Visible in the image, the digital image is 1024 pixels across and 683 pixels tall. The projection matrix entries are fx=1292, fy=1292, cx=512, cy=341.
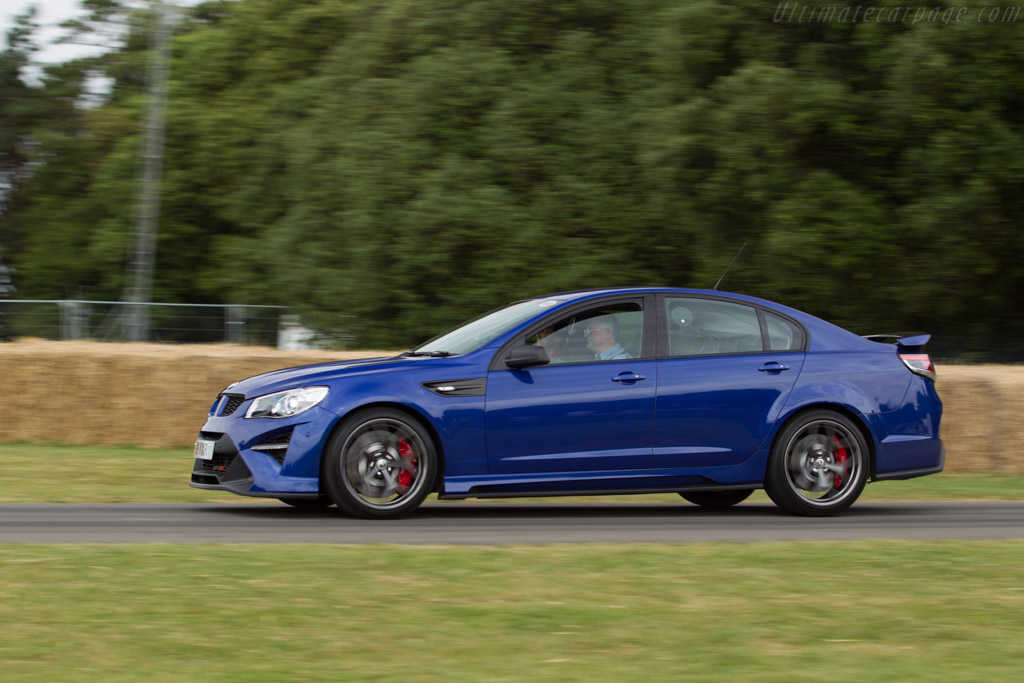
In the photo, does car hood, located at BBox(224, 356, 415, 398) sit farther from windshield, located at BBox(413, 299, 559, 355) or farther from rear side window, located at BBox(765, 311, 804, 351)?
rear side window, located at BBox(765, 311, 804, 351)

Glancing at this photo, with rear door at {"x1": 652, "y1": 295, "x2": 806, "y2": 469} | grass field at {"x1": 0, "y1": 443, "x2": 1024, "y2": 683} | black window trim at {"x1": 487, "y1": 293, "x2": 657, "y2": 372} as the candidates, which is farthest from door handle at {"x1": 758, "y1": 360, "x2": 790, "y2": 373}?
grass field at {"x1": 0, "y1": 443, "x2": 1024, "y2": 683}

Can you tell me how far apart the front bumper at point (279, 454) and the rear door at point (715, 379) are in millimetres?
2180

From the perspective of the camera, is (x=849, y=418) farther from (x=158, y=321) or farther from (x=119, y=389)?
(x=158, y=321)

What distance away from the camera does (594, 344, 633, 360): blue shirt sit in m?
8.45

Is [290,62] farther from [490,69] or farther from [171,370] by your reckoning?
[171,370]

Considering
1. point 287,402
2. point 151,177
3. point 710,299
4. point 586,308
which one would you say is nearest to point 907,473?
point 710,299

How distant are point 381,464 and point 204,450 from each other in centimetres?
120

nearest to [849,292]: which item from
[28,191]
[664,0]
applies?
[664,0]

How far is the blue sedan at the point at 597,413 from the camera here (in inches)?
315

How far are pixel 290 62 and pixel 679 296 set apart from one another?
26031 mm

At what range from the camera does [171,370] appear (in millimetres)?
13797

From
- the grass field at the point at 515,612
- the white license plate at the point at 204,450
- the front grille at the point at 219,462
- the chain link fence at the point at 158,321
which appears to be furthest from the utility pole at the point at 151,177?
the grass field at the point at 515,612

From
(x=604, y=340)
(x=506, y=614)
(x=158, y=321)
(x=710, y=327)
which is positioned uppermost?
(x=158, y=321)

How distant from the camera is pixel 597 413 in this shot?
827 centimetres
